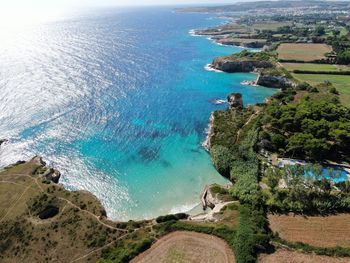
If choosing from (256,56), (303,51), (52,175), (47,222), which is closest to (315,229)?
(47,222)

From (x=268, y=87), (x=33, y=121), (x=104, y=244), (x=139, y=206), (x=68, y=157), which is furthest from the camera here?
(x=268, y=87)

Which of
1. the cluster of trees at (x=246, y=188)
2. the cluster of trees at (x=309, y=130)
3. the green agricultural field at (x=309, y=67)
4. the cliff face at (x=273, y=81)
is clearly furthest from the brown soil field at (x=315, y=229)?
the green agricultural field at (x=309, y=67)

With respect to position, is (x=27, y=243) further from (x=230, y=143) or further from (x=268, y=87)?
(x=268, y=87)

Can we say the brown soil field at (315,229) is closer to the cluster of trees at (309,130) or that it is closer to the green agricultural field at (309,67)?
the cluster of trees at (309,130)

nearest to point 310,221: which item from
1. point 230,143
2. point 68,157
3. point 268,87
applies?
point 230,143

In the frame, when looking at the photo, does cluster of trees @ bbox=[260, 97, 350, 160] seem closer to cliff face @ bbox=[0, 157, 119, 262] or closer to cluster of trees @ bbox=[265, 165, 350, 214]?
cluster of trees @ bbox=[265, 165, 350, 214]
